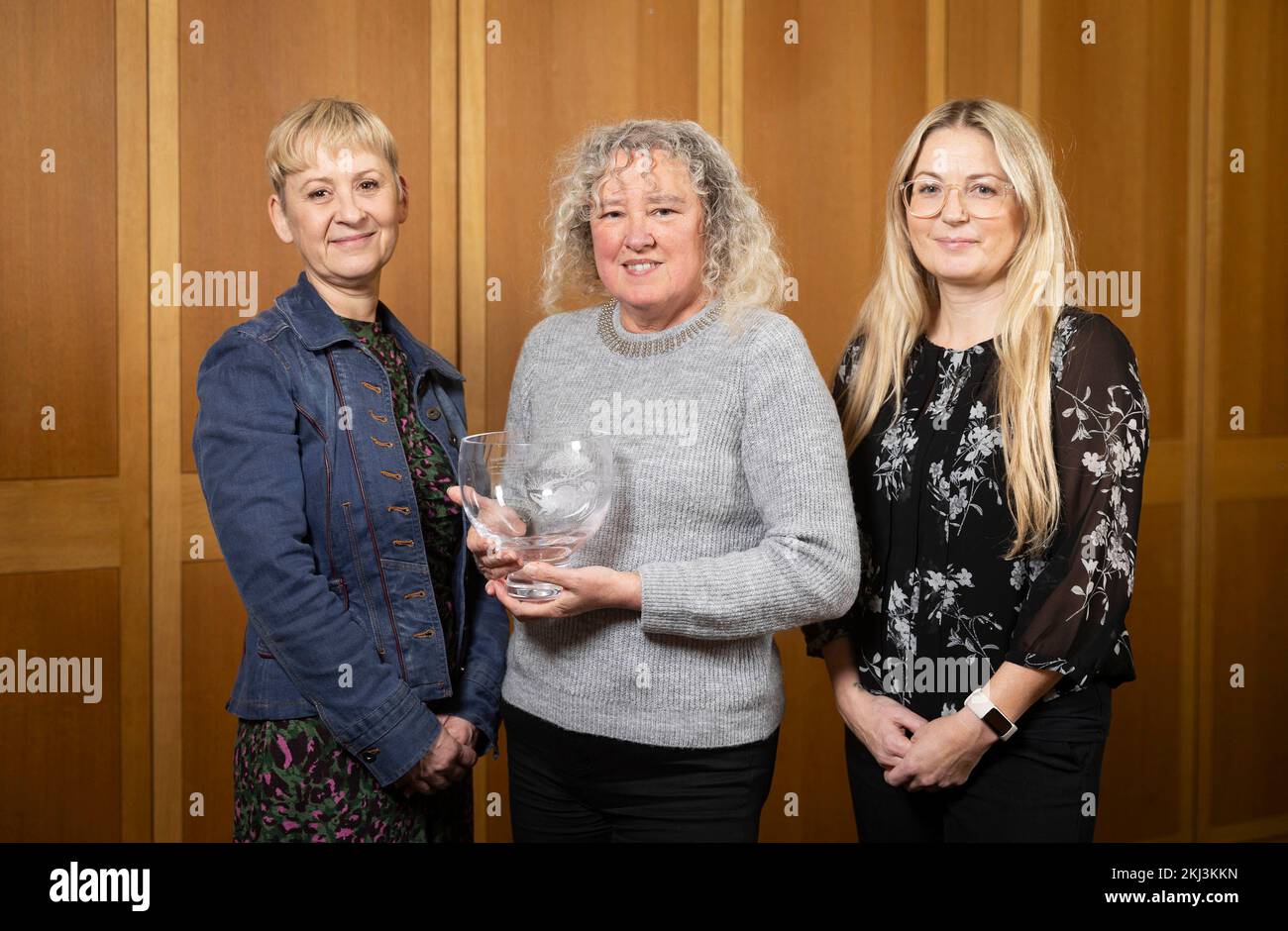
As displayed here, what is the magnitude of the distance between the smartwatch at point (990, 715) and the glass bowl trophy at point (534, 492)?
57 cm

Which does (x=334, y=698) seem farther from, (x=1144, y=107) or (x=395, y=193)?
(x=1144, y=107)

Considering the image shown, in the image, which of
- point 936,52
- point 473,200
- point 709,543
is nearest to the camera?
point 709,543

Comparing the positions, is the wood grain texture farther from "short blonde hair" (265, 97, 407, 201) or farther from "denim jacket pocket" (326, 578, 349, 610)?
"denim jacket pocket" (326, 578, 349, 610)

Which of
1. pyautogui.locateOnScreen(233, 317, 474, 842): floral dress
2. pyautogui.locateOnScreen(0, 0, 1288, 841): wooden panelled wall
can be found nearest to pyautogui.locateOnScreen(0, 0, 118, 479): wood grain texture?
pyautogui.locateOnScreen(0, 0, 1288, 841): wooden panelled wall

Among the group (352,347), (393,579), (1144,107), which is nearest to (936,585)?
(393,579)

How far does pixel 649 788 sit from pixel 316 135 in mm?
1032

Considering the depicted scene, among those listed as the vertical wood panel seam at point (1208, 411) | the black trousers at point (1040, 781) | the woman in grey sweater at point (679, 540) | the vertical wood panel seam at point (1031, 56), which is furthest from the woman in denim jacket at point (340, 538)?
the vertical wood panel seam at point (1208, 411)

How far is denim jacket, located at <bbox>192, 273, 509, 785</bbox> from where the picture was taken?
4.83 feet

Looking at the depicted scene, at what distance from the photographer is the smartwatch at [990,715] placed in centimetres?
151

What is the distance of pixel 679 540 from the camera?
1.49 meters

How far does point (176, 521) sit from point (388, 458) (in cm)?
140

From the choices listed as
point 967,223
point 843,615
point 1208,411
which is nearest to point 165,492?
point 843,615

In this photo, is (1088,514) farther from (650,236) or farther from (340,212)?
(340,212)

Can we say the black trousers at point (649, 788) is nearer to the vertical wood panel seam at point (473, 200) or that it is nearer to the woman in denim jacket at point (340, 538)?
the woman in denim jacket at point (340, 538)
